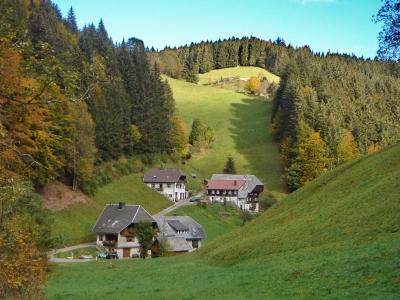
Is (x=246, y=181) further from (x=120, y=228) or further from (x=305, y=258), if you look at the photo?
(x=305, y=258)

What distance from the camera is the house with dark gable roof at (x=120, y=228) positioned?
5731 centimetres

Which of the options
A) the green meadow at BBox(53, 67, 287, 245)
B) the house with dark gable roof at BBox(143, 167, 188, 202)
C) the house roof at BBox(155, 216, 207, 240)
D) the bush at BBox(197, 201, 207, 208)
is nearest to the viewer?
the green meadow at BBox(53, 67, 287, 245)

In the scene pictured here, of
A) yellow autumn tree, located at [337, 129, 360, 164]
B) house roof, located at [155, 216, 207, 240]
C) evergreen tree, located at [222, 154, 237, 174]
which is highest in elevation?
yellow autumn tree, located at [337, 129, 360, 164]

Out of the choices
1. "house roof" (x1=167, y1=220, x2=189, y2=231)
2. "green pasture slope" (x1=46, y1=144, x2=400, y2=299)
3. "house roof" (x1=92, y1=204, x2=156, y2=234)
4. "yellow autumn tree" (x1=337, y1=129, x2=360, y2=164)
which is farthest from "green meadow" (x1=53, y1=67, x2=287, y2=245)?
"green pasture slope" (x1=46, y1=144, x2=400, y2=299)

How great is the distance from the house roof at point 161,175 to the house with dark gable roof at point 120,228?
19.7m

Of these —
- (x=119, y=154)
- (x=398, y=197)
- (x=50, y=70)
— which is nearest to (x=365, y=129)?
(x=119, y=154)

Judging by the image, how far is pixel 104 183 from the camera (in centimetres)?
7000

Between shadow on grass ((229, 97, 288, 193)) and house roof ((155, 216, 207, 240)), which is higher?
shadow on grass ((229, 97, 288, 193))

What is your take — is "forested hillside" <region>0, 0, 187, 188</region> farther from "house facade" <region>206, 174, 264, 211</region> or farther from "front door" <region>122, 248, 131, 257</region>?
"house facade" <region>206, 174, 264, 211</region>

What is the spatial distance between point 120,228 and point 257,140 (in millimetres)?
63654

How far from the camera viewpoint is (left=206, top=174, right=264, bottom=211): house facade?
85000 mm

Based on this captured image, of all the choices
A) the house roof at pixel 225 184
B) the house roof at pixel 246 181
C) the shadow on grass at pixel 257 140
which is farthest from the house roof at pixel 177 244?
the shadow on grass at pixel 257 140

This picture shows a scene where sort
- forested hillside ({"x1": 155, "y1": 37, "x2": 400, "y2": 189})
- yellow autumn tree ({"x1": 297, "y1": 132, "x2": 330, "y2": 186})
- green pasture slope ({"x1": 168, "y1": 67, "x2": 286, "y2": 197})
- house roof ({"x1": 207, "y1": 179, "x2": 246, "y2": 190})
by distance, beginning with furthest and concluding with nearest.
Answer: green pasture slope ({"x1": 168, "y1": 67, "x2": 286, "y2": 197})
house roof ({"x1": 207, "y1": 179, "x2": 246, "y2": 190})
forested hillside ({"x1": 155, "y1": 37, "x2": 400, "y2": 189})
yellow autumn tree ({"x1": 297, "y1": 132, "x2": 330, "y2": 186})

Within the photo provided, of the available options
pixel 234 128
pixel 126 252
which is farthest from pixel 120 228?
pixel 234 128
